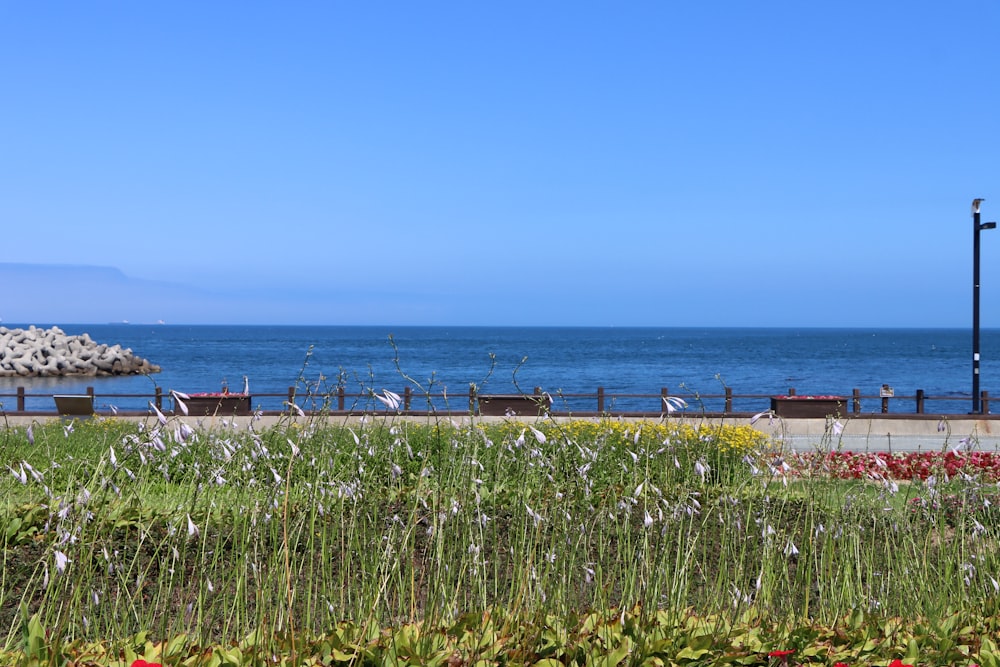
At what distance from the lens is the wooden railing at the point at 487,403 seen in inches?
208

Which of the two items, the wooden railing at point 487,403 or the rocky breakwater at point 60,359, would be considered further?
the rocky breakwater at point 60,359

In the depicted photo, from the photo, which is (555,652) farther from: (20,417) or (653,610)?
(20,417)

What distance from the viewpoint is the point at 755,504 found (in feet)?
29.2

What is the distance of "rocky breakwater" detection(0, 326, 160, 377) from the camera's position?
7412cm

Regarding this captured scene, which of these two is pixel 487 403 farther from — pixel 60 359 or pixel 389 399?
pixel 60 359

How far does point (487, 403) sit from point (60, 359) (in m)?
63.3

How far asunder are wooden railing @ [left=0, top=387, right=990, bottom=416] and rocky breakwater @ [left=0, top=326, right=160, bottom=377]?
24.0 m

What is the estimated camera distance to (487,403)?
902 inches

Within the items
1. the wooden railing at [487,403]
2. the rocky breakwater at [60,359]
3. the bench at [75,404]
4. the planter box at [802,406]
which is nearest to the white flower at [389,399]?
the wooden railing at [487,403]

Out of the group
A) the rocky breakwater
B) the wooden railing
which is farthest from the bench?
the rocky breakwater

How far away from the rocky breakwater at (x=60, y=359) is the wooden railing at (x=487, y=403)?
2397 centimetres

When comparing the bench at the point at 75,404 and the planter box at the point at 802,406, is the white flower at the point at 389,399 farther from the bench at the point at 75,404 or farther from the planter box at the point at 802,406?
the planter box at the point at 802,406

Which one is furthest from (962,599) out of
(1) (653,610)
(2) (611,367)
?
(2) (611,367)

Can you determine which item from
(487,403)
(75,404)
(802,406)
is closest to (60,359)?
(75,404)
